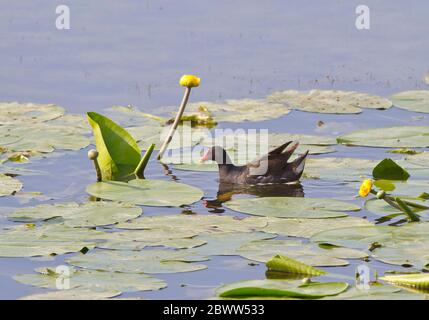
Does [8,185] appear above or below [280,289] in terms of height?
above

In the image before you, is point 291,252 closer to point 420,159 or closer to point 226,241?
point 226,241

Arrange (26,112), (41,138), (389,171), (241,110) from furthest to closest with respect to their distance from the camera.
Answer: (241,110) < (26,112) < (41,138) < (389,171)

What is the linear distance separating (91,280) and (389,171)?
2.80 m

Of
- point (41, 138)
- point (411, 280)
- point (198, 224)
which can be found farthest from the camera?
point (41, 138)

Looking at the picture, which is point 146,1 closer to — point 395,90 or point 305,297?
point 395,90

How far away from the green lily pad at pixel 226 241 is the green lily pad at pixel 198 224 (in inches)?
3.5

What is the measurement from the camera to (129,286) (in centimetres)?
561

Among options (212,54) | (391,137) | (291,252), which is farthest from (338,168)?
(212,54)

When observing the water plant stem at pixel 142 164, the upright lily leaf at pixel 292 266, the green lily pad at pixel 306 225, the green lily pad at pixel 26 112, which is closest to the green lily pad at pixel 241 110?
the green lily pad at pixel 26 112

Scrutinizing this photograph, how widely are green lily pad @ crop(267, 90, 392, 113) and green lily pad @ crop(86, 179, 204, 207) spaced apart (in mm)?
2779

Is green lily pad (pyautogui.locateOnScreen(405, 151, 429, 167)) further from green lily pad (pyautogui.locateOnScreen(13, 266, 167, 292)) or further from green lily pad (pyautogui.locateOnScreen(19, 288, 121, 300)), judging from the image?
green lily pad (pyautogui.locateOnScreen(19, 288, 121, 300))

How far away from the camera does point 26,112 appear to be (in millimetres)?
9695
